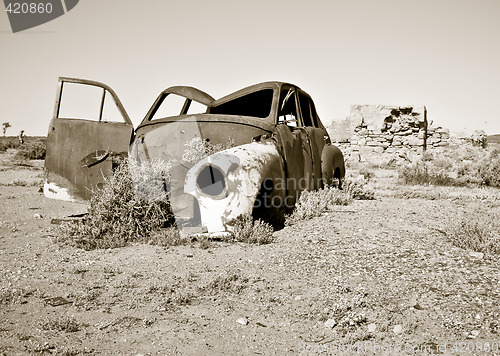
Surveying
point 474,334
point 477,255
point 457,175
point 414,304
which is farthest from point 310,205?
point 457,175

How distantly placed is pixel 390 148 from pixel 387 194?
837 centimetres

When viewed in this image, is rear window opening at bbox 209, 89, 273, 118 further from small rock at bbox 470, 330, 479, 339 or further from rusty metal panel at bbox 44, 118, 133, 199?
small rock at bbox 470, 330, 479, 339

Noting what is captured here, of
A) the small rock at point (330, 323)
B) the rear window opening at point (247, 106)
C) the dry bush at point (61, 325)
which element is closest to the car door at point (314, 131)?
the rear window opening at point (247, 106)

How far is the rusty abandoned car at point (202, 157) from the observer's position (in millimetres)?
4453

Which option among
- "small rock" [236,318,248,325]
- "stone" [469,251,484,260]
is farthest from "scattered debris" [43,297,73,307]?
"stone" [469,251,484,260]

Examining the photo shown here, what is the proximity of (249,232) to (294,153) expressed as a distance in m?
1.49

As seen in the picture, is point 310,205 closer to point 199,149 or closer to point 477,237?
point 199,149

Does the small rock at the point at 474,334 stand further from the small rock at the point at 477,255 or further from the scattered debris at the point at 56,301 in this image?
the scattered debris at the point at 56,301

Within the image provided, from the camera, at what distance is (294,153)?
18.0 feet

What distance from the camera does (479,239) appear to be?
165 inches

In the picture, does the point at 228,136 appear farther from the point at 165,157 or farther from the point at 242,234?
the point at 242,234

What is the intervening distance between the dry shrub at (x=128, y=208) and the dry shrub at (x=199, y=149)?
0.35m

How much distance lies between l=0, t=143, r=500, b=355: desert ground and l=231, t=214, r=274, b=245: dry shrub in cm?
9

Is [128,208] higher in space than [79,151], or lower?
lower
